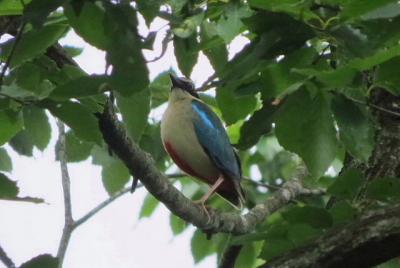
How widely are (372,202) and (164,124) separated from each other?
7.22 ft

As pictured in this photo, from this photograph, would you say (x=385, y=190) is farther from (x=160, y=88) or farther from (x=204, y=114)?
(x=204, y=114)

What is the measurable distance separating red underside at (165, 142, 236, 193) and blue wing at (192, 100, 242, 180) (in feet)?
0.33

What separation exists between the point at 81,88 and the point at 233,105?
88 centimetres

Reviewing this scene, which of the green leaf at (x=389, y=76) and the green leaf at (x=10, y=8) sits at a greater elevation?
the green leaf at (x=10, y=8)

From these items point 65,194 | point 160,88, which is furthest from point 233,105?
point 65,194

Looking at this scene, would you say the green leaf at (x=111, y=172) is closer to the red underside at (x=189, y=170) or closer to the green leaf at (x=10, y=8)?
the red underside at (x=189, y=170)

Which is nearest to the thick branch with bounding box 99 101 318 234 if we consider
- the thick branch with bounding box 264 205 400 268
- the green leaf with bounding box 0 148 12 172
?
the thick branch with bounding box 264 205 400 268

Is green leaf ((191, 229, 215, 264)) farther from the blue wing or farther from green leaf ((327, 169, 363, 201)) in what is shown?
green leaf ((327, 169, 363, 201))

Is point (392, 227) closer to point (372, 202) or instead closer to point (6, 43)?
point (372, 202)

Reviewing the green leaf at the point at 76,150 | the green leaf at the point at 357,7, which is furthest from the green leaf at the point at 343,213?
the green leaf at the point at 76,150

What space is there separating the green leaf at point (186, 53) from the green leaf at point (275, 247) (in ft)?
2.09

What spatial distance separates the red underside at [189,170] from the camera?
4.79 meters

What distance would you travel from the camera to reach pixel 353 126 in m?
2.43

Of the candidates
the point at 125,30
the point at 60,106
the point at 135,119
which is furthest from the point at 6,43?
the point at 125,30
